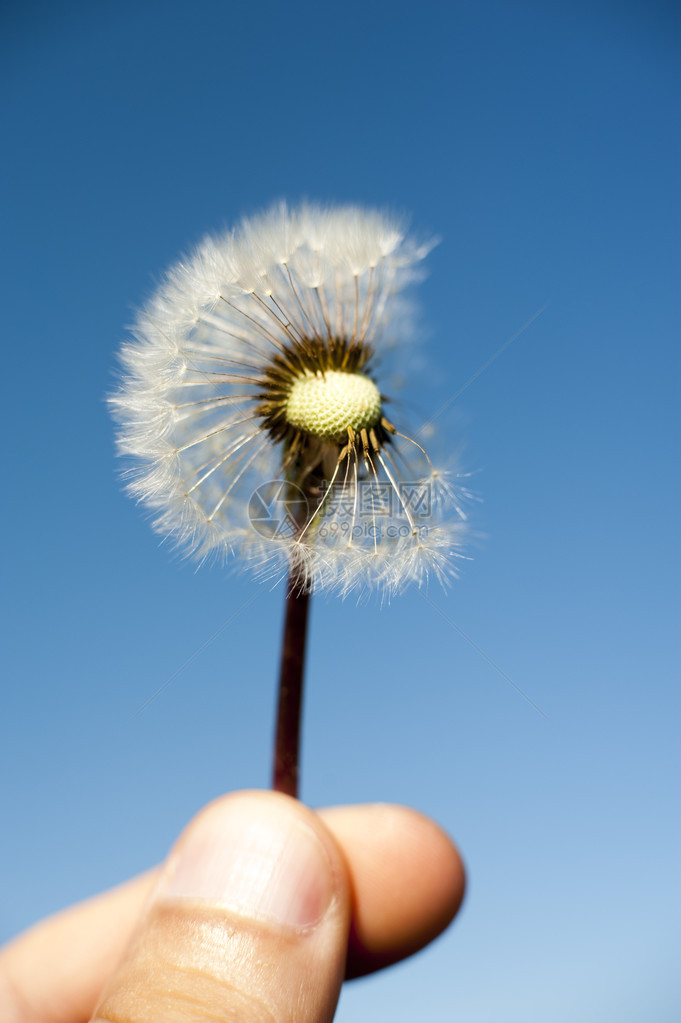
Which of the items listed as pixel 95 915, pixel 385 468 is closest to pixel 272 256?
pixel 385 468

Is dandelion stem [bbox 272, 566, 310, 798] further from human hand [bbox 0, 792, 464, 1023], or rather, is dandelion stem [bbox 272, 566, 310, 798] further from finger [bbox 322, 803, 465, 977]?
finger [bbox 322, 803, 465, 977]

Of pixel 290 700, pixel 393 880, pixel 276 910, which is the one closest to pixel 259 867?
pixel 276 910

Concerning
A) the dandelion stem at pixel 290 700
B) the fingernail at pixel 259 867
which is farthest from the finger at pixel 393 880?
the dandelion stem at pixel 290 700

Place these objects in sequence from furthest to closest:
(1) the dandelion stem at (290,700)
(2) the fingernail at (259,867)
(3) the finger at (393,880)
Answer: (3) the finger at (393,880)
(2) the fingernail at (259,867)
(1) the dandelion stem at (290,700)

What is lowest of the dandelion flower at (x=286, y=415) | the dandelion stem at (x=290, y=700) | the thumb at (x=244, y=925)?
the thumb at (x=244, y=925)

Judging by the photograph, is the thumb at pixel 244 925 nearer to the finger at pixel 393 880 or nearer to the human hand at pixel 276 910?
the human hand at pixel 276 910

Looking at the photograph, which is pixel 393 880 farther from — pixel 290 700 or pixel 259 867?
pixel 290 700

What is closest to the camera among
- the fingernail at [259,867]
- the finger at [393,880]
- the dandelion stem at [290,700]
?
the dandelion stem at [290,700]

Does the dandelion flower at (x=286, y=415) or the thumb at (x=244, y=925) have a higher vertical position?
the dandelion flower at (x=286, y=415)

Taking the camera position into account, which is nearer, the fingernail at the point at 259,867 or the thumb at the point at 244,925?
the thumb at the point at 244,925
